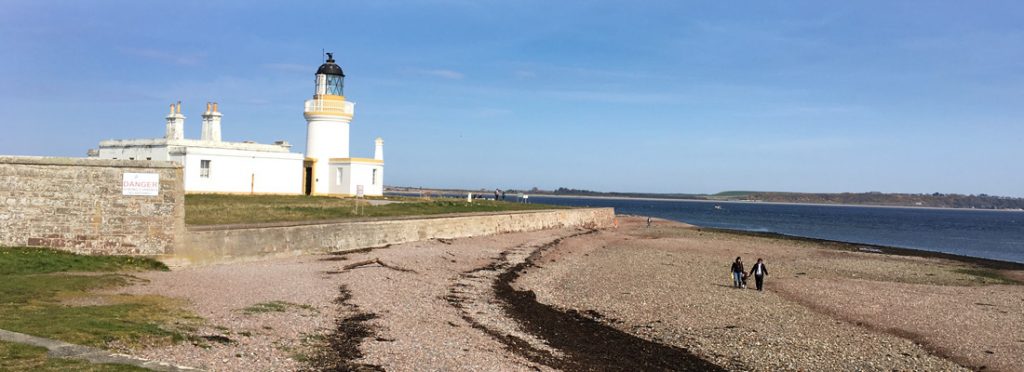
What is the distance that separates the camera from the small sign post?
16516mm

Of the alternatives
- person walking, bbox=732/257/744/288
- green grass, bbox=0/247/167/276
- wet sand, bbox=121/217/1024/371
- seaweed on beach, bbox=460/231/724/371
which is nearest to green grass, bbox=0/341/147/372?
wet sand, bbox=121/217/1024/371

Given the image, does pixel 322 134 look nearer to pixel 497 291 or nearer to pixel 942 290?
pixel 497 291

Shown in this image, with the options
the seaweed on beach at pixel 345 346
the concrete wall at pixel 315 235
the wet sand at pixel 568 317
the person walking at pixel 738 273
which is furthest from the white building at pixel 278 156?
the seaweed on beach at pixel 345 346

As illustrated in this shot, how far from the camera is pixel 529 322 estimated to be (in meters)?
14.0

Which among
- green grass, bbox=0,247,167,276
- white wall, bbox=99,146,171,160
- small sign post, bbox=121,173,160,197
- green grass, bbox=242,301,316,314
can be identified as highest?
white wall, bbox=99,146,171,160

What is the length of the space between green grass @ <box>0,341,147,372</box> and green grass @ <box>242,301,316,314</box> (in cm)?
430

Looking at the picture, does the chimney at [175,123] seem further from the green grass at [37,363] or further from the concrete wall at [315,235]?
the green grass at [37,363]

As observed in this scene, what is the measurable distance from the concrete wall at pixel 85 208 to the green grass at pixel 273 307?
5.35 metres

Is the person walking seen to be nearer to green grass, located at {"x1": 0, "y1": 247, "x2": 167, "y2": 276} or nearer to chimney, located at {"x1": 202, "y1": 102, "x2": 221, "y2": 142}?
green grass, located at {"x1": 0, "y1": 247, "x2": 167, "y2": 276}

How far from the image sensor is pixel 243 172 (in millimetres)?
34906

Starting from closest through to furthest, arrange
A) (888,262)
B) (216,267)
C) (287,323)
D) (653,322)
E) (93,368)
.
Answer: (93,368)
(287,323)
(653,322)
(216,267)
(888,262)

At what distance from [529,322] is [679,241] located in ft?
95.9

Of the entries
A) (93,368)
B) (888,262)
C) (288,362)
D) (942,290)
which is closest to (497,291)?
(288,362)

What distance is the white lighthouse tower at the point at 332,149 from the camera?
3876 centimetres
